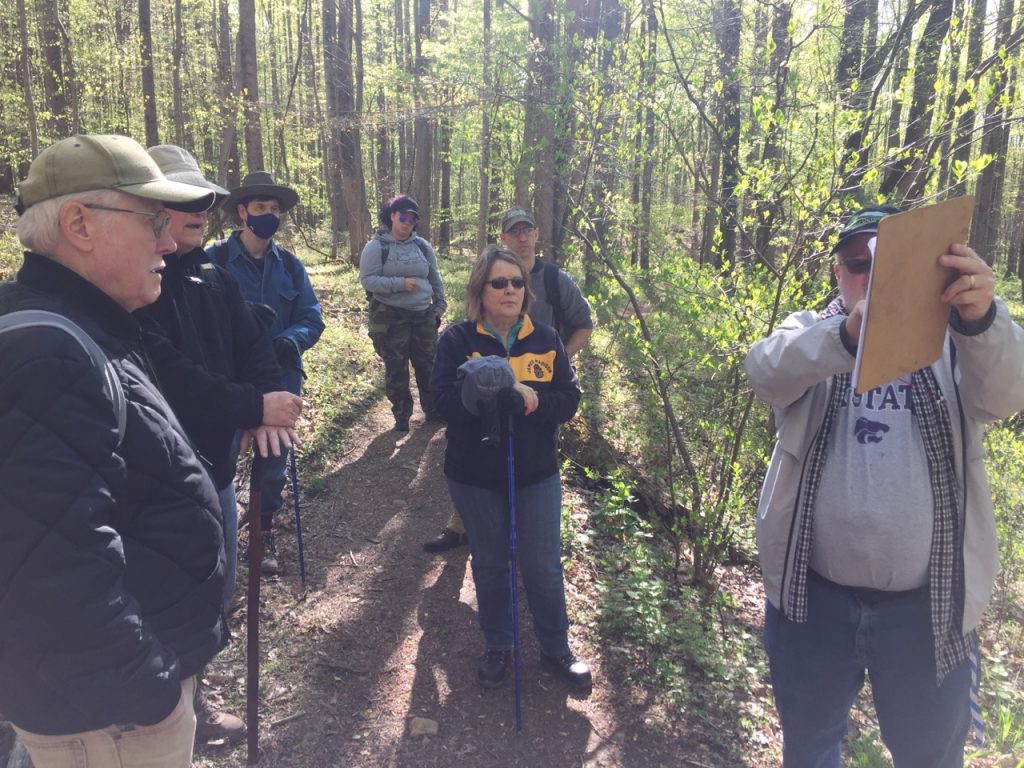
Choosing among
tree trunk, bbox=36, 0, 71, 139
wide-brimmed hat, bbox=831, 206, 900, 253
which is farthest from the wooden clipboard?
tree trunk, bbox=36, 0, 71, 139

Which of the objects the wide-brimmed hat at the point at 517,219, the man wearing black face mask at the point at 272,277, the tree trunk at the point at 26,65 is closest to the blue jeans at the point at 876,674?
the wide-brimmed hat at the point at 517,219

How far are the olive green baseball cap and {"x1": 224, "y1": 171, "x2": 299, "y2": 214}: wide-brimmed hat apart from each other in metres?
2.52

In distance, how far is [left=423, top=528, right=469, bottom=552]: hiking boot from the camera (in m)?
4.84

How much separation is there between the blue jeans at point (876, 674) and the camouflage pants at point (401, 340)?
4.76 m

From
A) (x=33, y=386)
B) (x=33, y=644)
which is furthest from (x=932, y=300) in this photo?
(x=33, y=644)

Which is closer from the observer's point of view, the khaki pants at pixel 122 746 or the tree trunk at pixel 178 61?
the khaki pants at pixel 122 746

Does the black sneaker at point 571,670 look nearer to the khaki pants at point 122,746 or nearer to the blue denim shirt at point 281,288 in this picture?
the khaki pants at point 122,746

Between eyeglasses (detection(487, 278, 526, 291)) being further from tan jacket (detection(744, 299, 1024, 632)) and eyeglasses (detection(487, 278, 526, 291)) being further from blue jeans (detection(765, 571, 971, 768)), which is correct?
blue jeans (detection(765, 571, 971, 768))

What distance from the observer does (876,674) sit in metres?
2.00

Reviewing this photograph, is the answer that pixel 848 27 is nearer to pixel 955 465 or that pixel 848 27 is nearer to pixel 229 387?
pixel 955 465

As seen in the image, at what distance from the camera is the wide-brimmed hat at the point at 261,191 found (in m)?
4.12

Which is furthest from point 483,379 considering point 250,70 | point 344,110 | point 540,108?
point 344,110

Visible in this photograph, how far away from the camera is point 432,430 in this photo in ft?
23.3

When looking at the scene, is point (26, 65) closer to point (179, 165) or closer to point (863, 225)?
point (179, 165)
